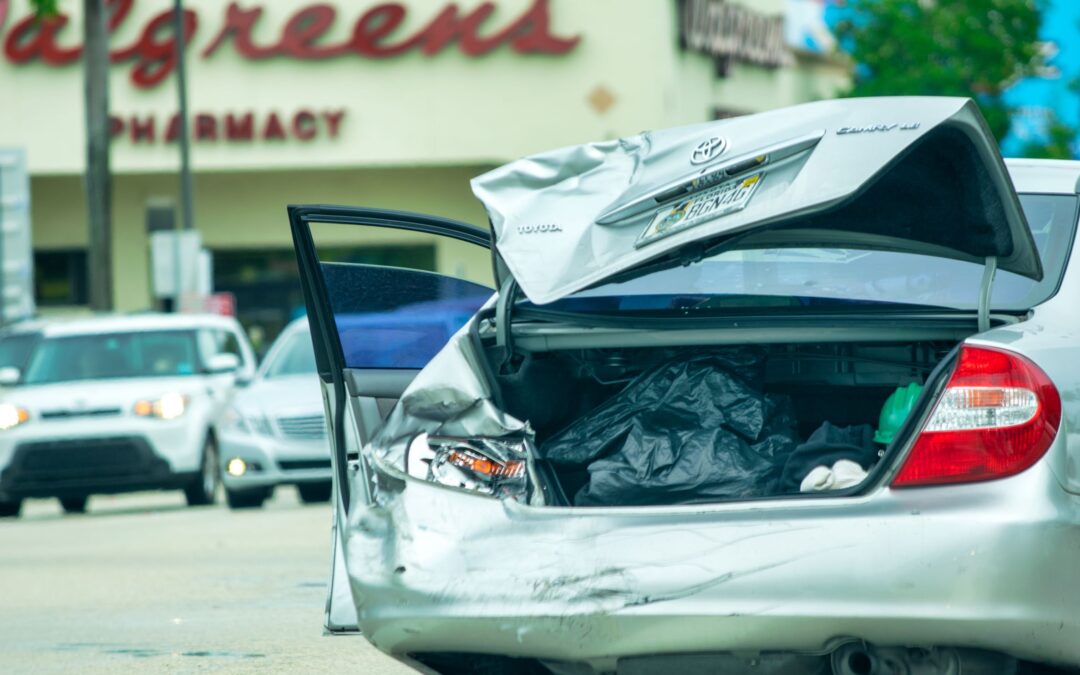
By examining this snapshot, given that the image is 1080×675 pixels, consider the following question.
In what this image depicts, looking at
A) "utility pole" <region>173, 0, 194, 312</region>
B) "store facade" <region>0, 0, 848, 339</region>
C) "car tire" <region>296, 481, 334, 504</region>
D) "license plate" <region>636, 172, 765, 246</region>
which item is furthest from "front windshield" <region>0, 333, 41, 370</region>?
"store facade" <region>0, 0, 848, 339</region>

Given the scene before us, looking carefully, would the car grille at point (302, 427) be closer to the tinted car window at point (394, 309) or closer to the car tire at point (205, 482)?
the car tire at point (205, 482)

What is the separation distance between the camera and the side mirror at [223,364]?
18219 mm

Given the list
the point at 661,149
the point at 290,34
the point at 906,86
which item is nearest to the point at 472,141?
the point at 290,34

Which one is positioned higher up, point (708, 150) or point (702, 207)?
point (708, 150)

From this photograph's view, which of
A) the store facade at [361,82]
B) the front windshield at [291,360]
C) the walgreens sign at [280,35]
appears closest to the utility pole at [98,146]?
the store facade at [361,82]

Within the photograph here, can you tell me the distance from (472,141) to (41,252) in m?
9.39

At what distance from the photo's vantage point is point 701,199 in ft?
16.4

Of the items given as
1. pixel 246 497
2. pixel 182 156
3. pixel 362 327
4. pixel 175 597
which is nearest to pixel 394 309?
pixel 362 327

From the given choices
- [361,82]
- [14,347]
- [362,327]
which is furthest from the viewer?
[361,82]

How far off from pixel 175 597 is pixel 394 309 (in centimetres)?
460

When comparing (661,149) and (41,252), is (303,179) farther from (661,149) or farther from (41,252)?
(661,149)

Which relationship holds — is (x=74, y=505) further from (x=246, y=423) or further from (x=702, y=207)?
(x=702, y=207)

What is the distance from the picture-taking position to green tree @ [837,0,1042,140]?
1809 inches

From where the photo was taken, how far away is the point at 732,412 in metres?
5.56
